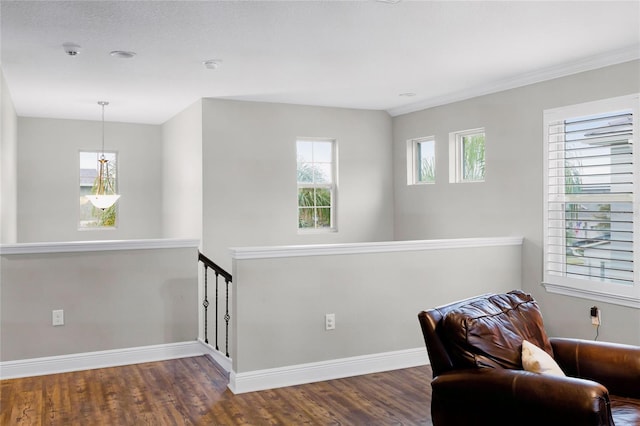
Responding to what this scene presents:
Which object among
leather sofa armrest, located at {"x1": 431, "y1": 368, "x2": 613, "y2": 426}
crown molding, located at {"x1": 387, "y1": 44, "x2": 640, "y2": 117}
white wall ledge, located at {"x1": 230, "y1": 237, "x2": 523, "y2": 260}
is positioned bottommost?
leather sofa armrest, located at {"x1": 431, "y1": 368, "x2": 613, "y2": 426}

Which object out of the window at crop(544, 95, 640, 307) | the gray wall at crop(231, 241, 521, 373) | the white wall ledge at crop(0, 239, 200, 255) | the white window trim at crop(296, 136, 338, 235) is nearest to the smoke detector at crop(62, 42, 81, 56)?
the white wall ledge at crop(0, 239, 200, 255)

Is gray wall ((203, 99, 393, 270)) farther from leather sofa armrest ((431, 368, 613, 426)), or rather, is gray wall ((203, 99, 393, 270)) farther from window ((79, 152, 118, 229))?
leather sofa armrest ((431, 368, 613, 426))

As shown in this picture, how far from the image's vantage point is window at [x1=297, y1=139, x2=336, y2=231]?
675 centimetres

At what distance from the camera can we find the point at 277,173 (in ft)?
21.3

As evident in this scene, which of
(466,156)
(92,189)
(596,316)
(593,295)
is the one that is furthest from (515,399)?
(92,189)

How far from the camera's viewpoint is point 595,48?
13.7 feet

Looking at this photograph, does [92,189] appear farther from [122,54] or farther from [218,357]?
[218,357]

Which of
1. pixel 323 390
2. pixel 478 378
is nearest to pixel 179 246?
pixel 323 390

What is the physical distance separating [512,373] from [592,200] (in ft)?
8.92

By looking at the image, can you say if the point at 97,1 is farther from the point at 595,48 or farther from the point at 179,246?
the point at 595,48

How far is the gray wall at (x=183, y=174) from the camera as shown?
6243mm

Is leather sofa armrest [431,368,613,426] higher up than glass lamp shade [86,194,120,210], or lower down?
lower down

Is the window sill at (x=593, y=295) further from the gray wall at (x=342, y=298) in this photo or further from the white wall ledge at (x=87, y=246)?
the white wall ledge at (x=87, y=246)

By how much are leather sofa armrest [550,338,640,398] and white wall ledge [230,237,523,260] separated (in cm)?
173
